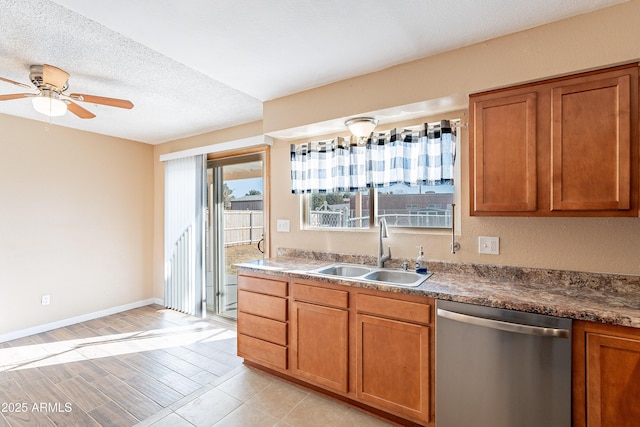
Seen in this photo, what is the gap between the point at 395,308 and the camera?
6.15ft

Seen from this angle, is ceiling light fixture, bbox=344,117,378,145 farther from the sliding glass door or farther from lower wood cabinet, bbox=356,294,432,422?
the sliding glass door

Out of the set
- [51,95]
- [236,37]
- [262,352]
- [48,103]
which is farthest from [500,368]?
[51,95]

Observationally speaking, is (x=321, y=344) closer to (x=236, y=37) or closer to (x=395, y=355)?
(x=395, y=355)

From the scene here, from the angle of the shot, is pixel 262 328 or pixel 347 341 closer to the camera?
pixel 347 341

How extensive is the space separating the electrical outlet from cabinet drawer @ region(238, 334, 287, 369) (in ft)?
5.59

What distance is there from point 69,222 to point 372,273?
3856mm

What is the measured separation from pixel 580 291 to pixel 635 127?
0.93m

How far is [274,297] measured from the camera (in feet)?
7.98

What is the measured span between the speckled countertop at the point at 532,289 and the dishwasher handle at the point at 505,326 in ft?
0.26

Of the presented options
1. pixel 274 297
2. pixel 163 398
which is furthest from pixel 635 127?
pixel 163 398

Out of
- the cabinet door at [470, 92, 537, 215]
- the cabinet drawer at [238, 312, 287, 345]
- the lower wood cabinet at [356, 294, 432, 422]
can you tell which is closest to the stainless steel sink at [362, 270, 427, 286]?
the lower wood cabinet at [356, 294, 432, 422]

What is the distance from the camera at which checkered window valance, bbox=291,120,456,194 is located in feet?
7.46

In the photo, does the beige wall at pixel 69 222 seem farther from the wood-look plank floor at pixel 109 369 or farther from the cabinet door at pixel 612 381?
the cabinet door at pixel 612 381

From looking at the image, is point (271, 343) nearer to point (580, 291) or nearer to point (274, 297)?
point (274, 297)
